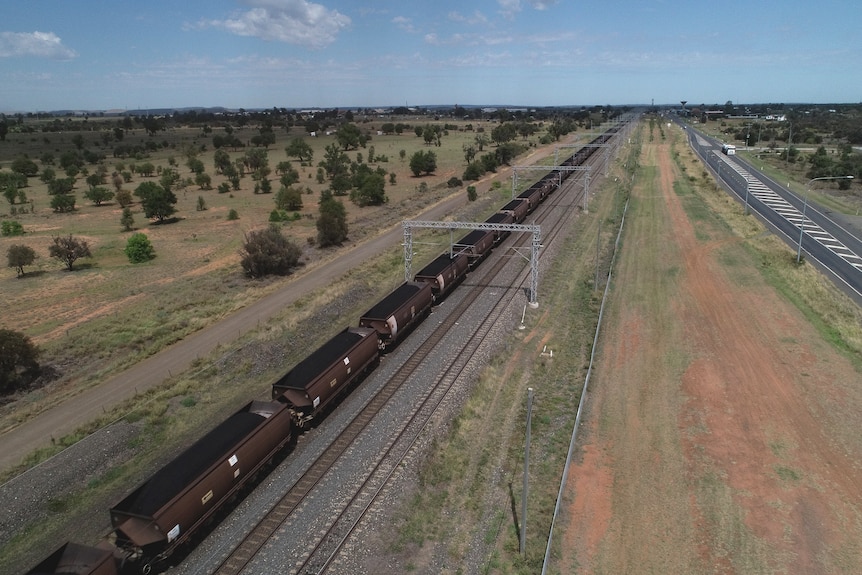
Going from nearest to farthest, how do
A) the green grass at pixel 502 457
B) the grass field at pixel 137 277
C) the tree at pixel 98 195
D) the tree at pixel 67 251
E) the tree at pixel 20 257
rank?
the green grass at pixel 502 457
the grass field at pixel 137 277
the tree at pixel 20 257
the tree at pixel 67 251
the tree at pixel 98 195

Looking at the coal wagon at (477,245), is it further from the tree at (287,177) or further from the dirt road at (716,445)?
the tree at (287,177)

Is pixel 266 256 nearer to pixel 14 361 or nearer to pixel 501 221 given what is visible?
pixel 14 361

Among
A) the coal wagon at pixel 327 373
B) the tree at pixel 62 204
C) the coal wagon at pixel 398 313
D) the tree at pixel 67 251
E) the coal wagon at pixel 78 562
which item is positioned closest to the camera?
the coal wagon at pixel 78 562

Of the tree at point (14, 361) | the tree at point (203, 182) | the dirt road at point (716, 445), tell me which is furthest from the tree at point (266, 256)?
the tree at point (203, 182)

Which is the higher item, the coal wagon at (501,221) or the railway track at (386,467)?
the coal wagon at (501,221)

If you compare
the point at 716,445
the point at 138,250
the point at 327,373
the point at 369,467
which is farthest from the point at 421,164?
the point at 369,467

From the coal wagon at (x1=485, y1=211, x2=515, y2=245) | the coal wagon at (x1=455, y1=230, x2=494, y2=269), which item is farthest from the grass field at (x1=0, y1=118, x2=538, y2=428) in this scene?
the coal wagon at (x1=485, y1=211, x2=515, y2=245)

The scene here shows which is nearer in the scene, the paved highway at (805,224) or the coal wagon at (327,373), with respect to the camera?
the coal wagon at (327,373)

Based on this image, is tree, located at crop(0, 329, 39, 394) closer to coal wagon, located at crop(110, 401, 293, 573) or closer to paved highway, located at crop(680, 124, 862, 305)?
coal wagon, located at crop(110, 401, 293, 573)

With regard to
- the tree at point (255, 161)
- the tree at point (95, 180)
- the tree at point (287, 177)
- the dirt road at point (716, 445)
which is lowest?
the dirt road at point (716, 445)
